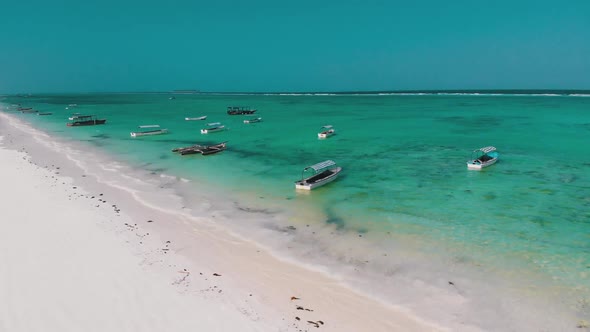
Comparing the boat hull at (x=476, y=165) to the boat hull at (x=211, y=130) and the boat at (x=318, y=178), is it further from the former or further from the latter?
the boat hull at (x=211, y=130)

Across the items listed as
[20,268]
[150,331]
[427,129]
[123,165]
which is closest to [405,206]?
[150,331]

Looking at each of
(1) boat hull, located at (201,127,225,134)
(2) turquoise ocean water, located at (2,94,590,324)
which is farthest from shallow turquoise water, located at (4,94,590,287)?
(1) boat hull, located at (201,127,225,134)

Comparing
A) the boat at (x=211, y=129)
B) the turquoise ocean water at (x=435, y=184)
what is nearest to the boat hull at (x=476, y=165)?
the turquoise ocean water at (x=435, y=184)

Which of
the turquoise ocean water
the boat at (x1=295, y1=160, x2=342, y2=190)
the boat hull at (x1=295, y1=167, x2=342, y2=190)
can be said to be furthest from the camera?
the boat at (x1=295, y1=160, x2=342, y2=190)

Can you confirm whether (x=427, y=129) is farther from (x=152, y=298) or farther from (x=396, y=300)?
(x=152, y=298)

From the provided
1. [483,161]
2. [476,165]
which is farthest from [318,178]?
[483,161]

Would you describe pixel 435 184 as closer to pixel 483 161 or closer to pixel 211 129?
pixel 483 161

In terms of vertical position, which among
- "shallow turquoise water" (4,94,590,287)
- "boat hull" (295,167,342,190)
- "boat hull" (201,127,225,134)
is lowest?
"shallow turquoise water" (4,94,590,287)

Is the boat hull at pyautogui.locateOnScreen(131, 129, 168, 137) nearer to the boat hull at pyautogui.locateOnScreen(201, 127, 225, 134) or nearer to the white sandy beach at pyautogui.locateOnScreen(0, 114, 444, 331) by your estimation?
the boat hull at pyautogui.locateOnScreen(201, 127, 225, 134)
